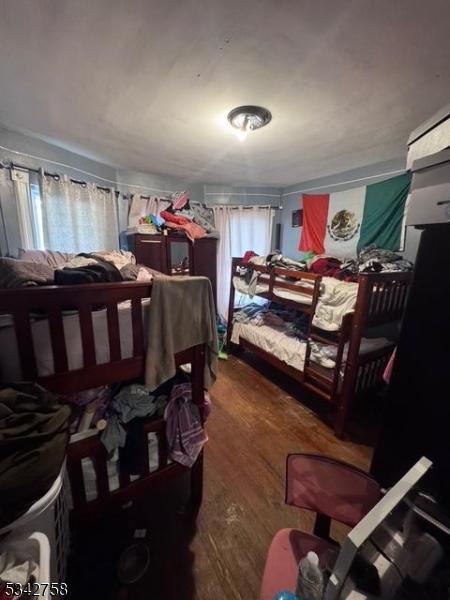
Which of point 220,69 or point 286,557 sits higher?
point 220,69

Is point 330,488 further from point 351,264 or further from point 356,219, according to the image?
point 356,219

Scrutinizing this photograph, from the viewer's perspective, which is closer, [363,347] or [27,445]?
[27,445]

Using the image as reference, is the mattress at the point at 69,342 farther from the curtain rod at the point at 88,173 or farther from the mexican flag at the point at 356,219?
the mexican flag at the point at 356,219

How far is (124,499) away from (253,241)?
3512 mm

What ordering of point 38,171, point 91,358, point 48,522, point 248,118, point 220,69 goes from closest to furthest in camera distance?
point 48,522 < point 91,358 < point 220,69 < point 248,118 < point 38,171

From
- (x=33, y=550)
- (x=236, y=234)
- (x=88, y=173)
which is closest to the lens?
(x=33, y=550)

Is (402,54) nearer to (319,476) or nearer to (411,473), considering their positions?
(411,473)

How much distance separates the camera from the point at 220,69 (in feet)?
4.17

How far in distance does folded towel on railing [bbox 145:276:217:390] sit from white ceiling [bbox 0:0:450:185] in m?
1.11

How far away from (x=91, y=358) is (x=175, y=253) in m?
2.58

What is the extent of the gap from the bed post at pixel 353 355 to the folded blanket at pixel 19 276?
190cm

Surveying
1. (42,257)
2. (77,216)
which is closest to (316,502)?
(42,257)

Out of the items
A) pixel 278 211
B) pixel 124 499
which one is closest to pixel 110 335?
pixel 124 499

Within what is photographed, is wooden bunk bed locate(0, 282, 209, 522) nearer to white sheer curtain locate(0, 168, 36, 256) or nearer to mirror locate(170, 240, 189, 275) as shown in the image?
white sheer curtain locate(0, 168, 36, 256)
